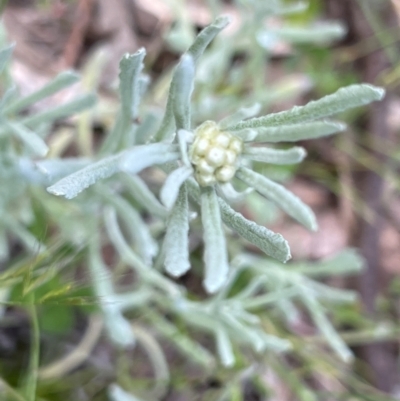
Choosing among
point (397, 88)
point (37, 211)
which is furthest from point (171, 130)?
point (397, 88)

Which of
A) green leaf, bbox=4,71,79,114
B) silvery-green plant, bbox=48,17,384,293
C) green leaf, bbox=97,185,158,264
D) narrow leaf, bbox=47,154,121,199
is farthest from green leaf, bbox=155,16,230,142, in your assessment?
green leaf, bbox=97,185,158,264

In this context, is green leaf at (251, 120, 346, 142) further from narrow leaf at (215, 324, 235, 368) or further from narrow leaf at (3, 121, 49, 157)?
narrow leaf at (215, 324, 235, 368)

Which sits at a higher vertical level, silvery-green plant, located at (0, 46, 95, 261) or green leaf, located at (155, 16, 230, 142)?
green leaf, located at (155, 16, 230, 142)

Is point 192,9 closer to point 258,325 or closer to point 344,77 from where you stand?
point 344,77

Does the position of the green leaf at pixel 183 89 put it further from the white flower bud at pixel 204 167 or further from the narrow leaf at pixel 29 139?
the narrow leaf at pixel 29 139

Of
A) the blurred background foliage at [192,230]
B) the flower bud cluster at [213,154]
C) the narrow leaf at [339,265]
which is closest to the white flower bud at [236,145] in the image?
the flower bud cluster at [213,154]

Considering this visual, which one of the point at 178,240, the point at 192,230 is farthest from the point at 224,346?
the point at 178,240

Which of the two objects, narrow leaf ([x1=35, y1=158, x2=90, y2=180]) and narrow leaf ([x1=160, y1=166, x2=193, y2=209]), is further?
narrow leaf ([x1=35, y1=158, x2=90, y2=180])
